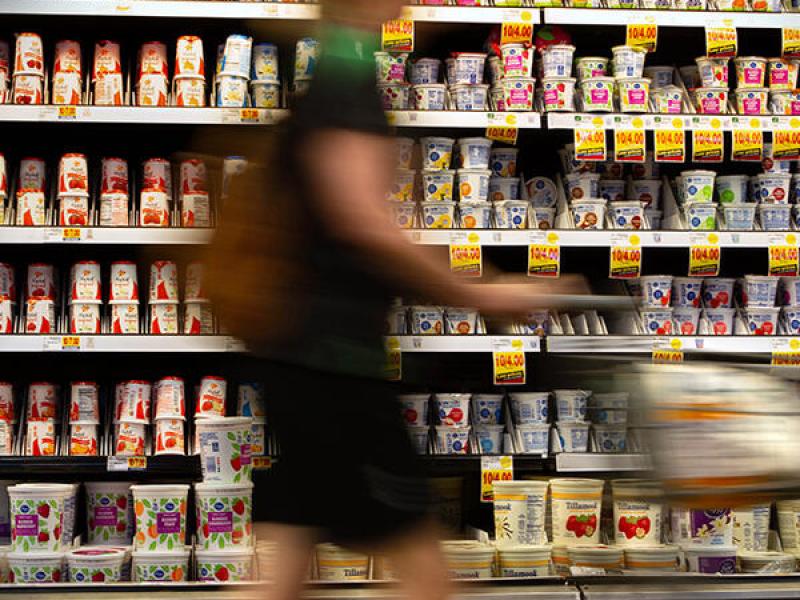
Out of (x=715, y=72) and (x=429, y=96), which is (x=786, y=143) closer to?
(x=715, y=72)

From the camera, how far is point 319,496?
1.93 m

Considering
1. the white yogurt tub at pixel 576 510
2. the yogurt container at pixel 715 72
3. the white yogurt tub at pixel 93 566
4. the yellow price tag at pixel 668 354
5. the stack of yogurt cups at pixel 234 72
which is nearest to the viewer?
the yellow price tag at pixel 668 354

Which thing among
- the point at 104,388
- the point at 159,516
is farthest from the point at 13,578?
the point at 104,388

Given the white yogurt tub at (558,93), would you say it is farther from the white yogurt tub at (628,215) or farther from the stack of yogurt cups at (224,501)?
the stack of yogurt cups at (224,501)

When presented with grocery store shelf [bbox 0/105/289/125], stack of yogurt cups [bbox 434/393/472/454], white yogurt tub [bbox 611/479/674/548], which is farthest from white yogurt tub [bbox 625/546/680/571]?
grocery store shelf [bbox 0/105/289/125]

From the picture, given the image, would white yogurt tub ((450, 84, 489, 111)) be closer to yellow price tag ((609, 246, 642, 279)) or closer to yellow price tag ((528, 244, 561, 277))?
yellow price tag ((528, 244, 561, 277))

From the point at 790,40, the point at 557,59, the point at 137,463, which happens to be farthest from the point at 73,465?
the point at 790,40

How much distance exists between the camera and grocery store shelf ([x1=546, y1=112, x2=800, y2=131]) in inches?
143

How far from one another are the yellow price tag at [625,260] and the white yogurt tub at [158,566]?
5.29ft

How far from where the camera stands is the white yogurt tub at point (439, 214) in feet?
11.8

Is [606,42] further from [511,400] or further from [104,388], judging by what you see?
[104,388]

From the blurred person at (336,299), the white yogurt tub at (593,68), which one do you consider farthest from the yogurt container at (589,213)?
the blurred person at (336,299)

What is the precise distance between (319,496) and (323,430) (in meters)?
0.12

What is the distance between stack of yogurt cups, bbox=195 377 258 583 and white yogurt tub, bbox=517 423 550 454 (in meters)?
0.87
